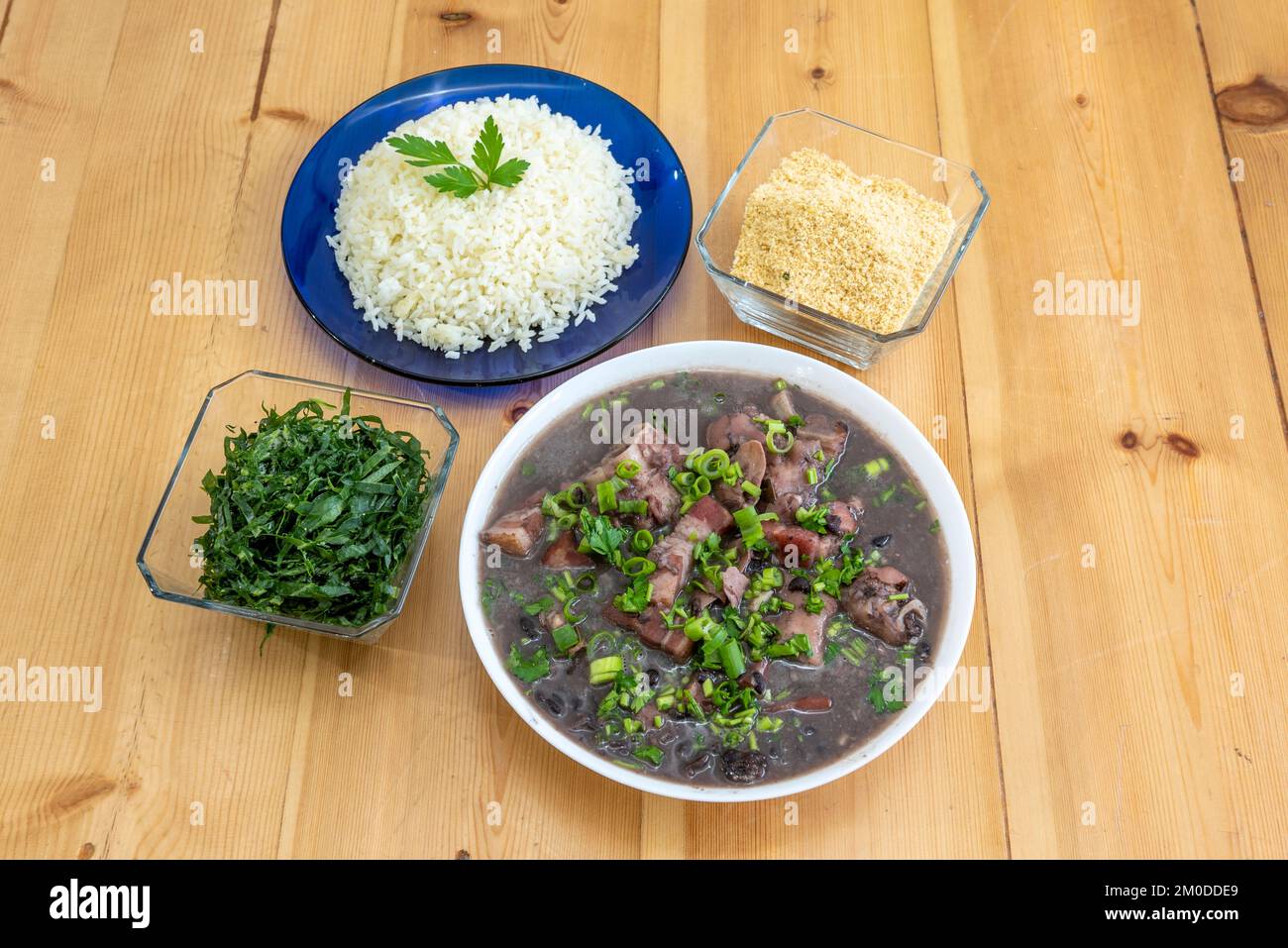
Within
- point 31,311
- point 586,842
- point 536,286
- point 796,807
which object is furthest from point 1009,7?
point 31,311

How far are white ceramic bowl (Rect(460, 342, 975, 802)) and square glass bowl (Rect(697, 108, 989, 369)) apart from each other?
24 centimetres

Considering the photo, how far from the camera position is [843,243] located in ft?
11.9

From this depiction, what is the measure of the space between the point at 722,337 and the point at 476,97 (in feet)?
4.38

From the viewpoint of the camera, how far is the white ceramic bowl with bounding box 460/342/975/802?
2934mm

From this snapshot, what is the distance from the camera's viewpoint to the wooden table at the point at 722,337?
127 inches

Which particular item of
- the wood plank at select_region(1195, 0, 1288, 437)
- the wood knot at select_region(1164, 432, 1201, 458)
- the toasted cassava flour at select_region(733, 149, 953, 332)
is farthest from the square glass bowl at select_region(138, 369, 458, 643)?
the wood plank at select_region(1195, 0, 1288, 437)

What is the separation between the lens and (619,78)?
14.4 ft

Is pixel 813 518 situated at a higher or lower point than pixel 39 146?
lower

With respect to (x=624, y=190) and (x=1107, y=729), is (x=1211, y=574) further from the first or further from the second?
(x=624, y=190)

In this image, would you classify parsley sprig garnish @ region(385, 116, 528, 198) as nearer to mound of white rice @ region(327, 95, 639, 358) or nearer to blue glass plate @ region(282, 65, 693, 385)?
mound of white rice @ region(327, 95, 639, 358)

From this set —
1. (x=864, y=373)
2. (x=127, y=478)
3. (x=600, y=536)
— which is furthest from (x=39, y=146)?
(x=864, y=373)

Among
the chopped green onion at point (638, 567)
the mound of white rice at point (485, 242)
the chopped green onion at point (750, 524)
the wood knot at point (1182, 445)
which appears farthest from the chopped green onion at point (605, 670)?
the wood knot at point (1182, 445)

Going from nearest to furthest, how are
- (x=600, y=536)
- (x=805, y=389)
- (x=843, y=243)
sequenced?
(x=600, y=536) → (x=805, y=389) → (x=843, y=243)

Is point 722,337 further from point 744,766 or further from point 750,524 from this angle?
point 744,766
